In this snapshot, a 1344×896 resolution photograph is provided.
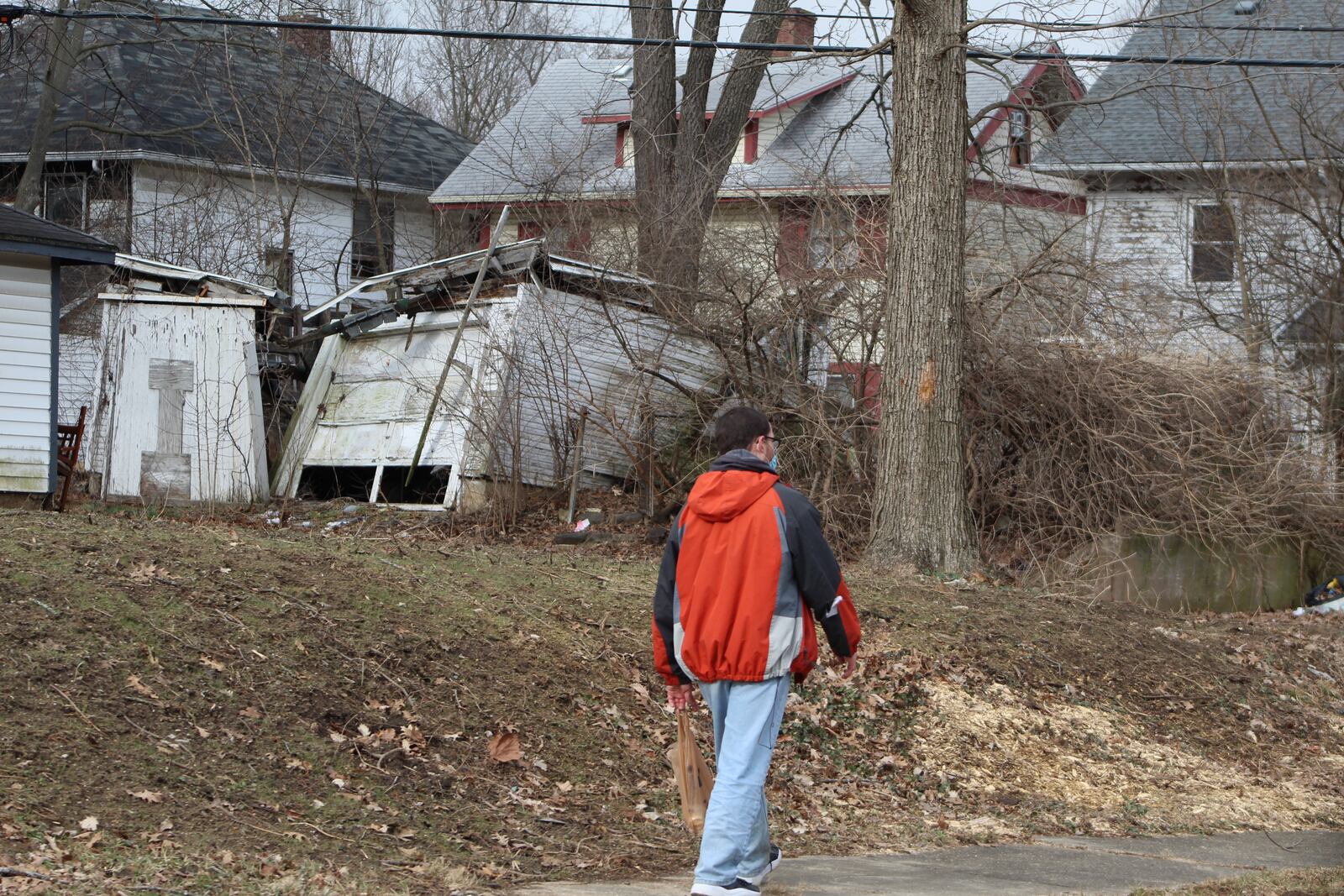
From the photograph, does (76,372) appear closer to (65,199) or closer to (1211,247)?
(65,199)

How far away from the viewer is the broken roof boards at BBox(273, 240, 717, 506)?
49.4ft

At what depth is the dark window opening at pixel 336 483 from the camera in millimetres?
16844

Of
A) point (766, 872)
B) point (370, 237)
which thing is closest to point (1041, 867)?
point (766, 872)

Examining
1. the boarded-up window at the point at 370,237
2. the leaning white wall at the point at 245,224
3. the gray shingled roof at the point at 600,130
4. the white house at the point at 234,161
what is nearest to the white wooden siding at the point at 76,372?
the white house at the point at 234,161

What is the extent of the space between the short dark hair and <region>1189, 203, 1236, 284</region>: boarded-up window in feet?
60.2

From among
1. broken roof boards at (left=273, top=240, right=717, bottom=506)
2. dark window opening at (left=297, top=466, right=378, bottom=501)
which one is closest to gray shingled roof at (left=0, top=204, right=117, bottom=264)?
broken roof boards at (left=273, top=240, right=717, bottom=506)

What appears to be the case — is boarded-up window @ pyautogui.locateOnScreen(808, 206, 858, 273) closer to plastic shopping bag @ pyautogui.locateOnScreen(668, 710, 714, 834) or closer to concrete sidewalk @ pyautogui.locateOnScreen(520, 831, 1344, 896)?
concrete sidewalk @ pyautogui.locateOnScreen(520, 831, 1344, 896)

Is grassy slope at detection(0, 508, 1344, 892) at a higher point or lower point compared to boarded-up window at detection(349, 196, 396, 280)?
lower

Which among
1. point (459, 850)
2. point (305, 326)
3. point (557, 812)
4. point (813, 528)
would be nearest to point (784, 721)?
point (557, 812)

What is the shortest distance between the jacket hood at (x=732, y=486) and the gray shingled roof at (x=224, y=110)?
Answer: 22.1 meters

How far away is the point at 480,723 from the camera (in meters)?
6.76

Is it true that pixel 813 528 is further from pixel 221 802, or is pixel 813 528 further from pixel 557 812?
pixel 221 802

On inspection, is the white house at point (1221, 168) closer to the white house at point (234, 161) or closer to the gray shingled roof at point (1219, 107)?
the gray shingled roof at point (1219, 107)

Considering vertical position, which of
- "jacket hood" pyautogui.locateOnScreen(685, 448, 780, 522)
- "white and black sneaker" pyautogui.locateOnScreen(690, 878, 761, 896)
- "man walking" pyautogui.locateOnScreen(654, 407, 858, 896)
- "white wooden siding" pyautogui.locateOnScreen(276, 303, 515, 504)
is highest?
"white wooden siding" pyautogui.locateOnScreen(276, 303, 515, 504)
